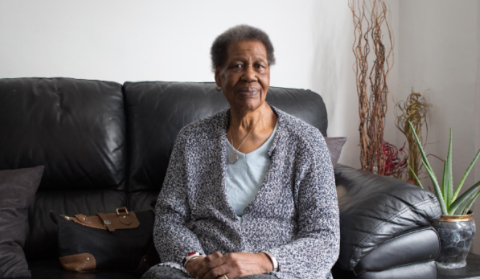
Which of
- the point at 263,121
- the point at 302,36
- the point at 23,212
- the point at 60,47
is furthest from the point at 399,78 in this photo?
the point at 23,212

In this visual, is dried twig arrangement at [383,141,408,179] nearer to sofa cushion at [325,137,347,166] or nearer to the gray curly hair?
sofa cushion at [325,137,347,166]

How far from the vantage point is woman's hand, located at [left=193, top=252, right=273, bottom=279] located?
1.27 m

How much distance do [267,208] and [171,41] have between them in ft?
4.32

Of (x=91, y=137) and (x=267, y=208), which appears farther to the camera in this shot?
(x=91, y=137)

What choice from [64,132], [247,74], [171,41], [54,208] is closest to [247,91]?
[247,74]

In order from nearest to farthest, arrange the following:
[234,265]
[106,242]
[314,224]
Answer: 1. [234,265]
2. [314,224]
3. [106,242]

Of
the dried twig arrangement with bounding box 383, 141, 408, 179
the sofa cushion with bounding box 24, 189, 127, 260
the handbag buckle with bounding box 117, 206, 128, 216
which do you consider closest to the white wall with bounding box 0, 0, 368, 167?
the dried twig arrangement with bounding box 383, 141, 408, 179

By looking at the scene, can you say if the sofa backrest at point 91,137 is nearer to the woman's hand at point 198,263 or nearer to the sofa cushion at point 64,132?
the sofa cushion at point 64,132

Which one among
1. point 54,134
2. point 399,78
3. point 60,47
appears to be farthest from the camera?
point 399,78

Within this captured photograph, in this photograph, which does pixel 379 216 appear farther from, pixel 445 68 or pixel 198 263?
pixel 445 68

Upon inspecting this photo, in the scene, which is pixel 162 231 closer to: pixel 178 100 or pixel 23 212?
pixel 23 212

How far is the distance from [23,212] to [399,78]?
7.21 ft

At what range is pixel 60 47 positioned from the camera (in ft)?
7.55

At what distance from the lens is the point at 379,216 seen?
148cm
